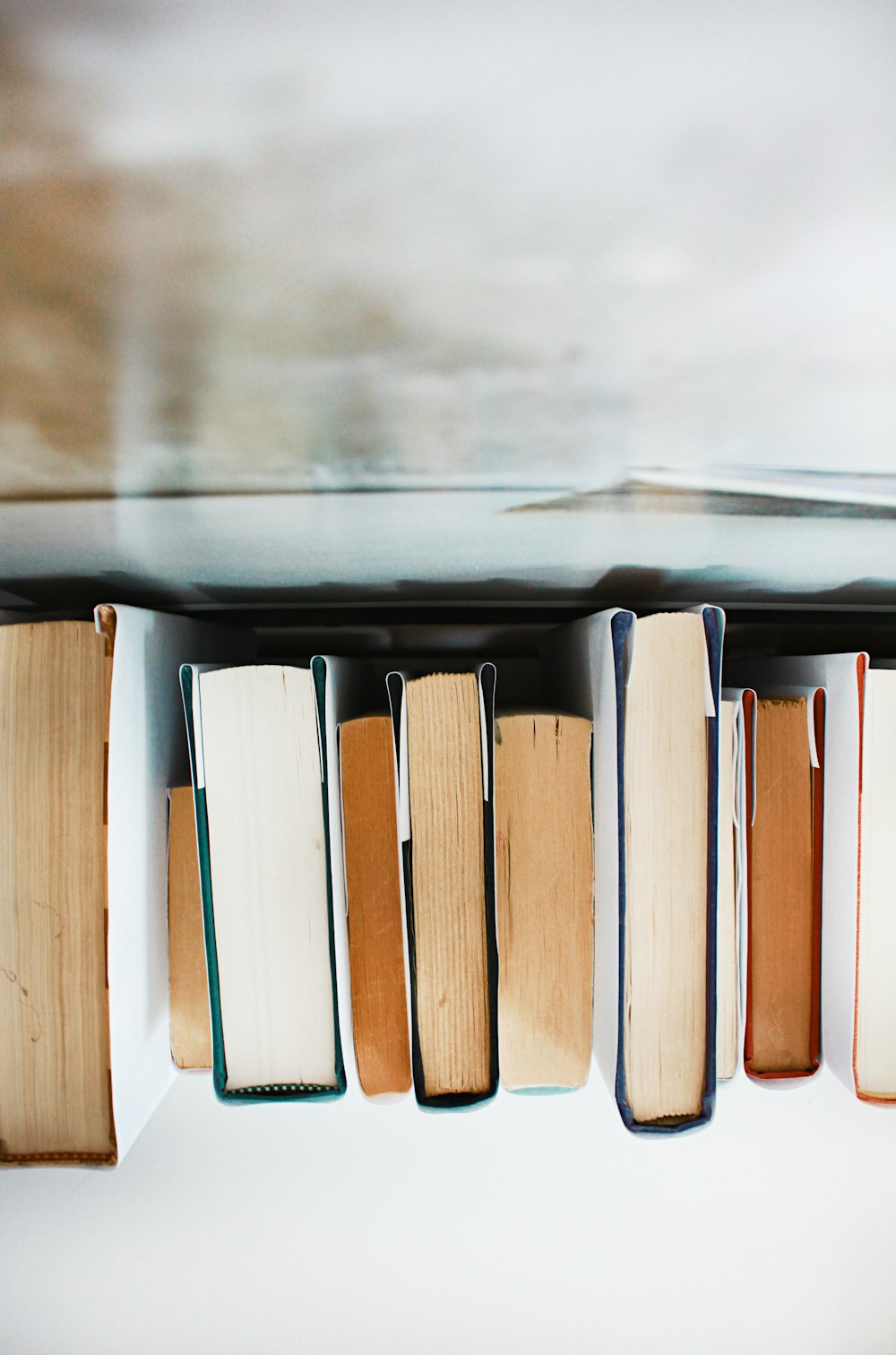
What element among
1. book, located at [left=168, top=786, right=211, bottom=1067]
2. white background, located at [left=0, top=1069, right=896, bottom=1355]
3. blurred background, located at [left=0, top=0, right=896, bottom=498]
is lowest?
white background, located at [left=0, top=1069, right=896, bottom=1355]

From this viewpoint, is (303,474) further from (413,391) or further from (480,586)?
(480,586)

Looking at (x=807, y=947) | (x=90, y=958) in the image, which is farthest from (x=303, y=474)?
(x=807, y=947)

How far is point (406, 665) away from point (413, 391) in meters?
0.45

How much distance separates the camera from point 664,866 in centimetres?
42

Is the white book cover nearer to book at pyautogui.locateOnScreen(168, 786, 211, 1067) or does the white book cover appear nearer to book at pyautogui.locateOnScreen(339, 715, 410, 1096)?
book at pyautogui.locateOnScreen(168, 786, 211, 1067)

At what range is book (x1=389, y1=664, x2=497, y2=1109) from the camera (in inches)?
16.7

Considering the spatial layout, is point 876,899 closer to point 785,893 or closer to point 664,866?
point 785,893

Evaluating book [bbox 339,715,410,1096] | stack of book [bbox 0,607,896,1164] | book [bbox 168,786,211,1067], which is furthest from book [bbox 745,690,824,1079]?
book [bbox 168,786,211,1067]

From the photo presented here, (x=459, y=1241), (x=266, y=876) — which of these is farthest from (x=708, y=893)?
(x=459, y=1241)

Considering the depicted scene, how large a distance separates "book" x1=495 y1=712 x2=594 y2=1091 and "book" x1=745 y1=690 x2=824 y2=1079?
12 centimetres

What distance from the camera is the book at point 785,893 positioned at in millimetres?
468

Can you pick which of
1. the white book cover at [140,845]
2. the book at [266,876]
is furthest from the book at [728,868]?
the white book cover at [140,845]

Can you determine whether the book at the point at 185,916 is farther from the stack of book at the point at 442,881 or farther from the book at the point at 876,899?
the book at the point at 876,899

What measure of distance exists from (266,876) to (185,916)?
0.09 metres
